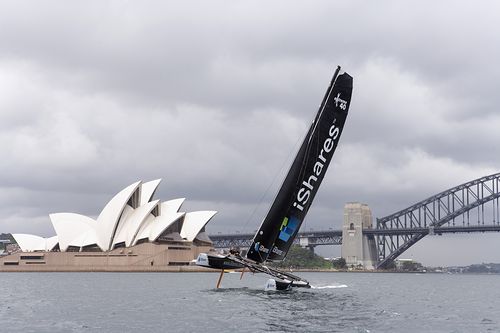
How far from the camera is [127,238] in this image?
10875 centimetres

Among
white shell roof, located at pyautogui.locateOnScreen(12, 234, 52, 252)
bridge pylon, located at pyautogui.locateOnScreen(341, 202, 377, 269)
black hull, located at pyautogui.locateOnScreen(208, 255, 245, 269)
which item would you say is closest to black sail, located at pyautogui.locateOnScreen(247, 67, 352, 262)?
black hull, located at pyautogui.locateOnScreen(208, 255, 245, 269)

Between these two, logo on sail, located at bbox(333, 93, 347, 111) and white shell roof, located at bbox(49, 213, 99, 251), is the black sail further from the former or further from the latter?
white shell roof, located at bbox(49, 213, 99, 251)

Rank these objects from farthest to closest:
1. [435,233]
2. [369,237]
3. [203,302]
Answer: [369,237] < [435,233] < [203,302]

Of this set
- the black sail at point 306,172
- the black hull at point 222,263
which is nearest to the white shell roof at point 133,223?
the black hull at point 222,263

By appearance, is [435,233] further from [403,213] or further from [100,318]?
[100,318]

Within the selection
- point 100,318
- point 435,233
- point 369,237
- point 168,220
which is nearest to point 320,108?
point 100,318

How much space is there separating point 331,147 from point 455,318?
957 centimetres

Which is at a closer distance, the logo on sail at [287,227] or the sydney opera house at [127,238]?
the logo on sail at [287,227]

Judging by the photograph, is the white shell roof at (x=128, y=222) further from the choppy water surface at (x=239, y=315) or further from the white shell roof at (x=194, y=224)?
the choppy water surface at (x=239, y=315)

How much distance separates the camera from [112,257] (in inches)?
4301

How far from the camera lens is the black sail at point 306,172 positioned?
33.3 m

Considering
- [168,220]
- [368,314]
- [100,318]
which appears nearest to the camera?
[100,318]

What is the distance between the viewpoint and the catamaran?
109 ft

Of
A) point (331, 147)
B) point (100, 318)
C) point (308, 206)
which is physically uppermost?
point (331, 147)
